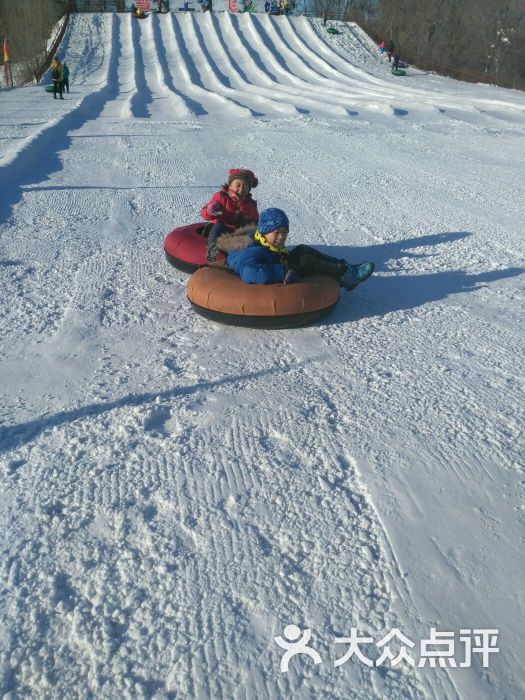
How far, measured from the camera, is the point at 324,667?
1.92 meters

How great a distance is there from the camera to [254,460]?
9.13 ft

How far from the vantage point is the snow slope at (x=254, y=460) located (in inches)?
77.9

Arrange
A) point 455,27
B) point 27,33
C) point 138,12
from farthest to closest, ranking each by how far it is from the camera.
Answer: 1. point 455,27
2. point 138,12
3. point 27,33

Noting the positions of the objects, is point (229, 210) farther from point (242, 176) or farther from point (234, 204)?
point (242, 176)

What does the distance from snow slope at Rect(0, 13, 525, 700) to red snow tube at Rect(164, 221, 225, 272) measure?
0.17m

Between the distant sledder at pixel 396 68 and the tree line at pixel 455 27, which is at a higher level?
the tree line at pixel 455 27

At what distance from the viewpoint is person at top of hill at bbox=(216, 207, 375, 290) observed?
4008mm

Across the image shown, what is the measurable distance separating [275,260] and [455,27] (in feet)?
121

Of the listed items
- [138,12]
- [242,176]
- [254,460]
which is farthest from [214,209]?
[138,12]

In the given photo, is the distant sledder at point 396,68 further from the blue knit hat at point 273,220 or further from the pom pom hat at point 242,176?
the blue knit hat at point 273,220

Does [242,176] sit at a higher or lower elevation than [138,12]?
lower

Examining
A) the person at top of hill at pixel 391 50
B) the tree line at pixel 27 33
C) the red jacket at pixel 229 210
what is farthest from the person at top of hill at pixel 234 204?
the person at top of hill at pixel 391 50

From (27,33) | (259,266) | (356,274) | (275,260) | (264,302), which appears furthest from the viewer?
(27,33)

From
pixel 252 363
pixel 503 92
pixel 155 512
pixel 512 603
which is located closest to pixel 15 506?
pixel 155 512
